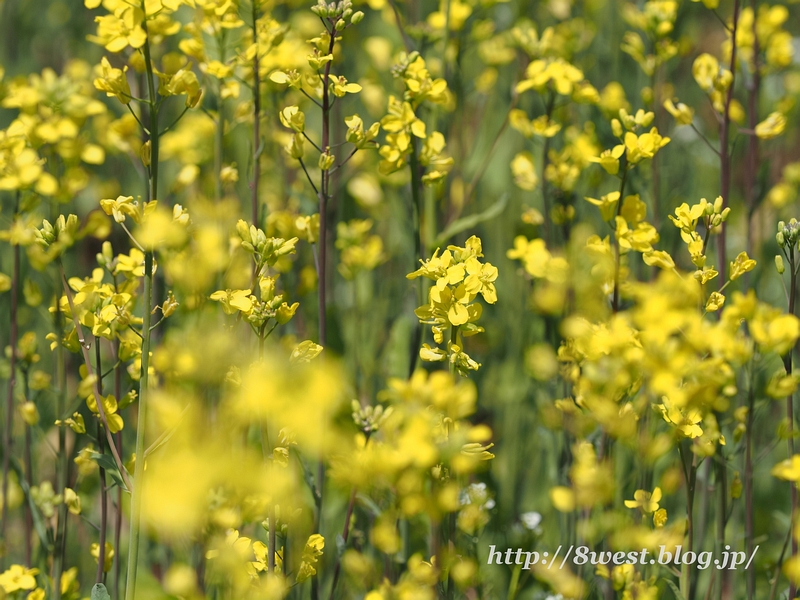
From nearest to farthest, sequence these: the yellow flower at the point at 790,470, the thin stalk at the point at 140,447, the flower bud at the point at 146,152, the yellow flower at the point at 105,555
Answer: the yellow flower at the point at 790,470 < the thin stalk at the point at 140,447 < the flower bud at the point at 146,152 < the yellow flower at the point at 105,555

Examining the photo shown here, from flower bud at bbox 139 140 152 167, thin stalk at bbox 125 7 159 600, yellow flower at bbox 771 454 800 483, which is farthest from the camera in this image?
flower bud at bbox 139 140 152 167

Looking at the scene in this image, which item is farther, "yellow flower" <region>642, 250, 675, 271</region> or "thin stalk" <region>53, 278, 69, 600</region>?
"thin stalk" <region>53, 278, 69, 600</region>

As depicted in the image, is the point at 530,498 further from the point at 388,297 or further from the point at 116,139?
the point at 116,139

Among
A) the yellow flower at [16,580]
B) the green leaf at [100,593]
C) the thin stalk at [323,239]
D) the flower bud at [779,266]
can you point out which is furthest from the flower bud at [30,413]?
the flower bud at [779,266]

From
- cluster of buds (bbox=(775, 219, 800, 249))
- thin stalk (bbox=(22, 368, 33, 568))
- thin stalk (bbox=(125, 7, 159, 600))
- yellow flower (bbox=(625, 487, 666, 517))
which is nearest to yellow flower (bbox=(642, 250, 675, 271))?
cluster of buds (bbox=(775, 219, 800, 249))

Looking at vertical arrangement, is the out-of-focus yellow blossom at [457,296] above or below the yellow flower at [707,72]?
below

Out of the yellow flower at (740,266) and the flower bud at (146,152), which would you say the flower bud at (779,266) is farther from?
the flower bud at (146,152)

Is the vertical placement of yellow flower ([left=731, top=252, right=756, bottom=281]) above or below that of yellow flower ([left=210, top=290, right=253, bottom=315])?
above

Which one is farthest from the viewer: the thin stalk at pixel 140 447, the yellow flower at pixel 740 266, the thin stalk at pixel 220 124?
the thin stalk at pixel 220 124

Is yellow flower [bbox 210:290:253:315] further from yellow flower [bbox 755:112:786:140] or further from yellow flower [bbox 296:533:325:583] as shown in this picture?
yellow flower [bbox 755:112:786:140]

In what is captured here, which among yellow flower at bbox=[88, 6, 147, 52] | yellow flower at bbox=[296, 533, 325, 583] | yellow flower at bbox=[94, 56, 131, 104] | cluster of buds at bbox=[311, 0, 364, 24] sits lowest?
yellow flower at bbox=[296, 533, 325, 583]

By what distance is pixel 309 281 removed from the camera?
2.22 meters

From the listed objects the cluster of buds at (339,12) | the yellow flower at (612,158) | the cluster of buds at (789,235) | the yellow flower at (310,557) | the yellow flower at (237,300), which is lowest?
the yellow flower at (310,557)

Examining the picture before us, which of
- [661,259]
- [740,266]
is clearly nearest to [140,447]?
[661,259]
